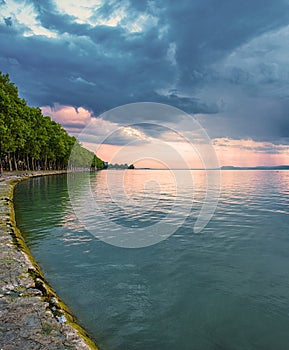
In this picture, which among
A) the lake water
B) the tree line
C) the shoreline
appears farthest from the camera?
the tree line

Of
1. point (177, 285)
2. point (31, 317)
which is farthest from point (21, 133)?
point (31, 317)

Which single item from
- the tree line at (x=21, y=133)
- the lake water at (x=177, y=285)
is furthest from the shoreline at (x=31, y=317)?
the tree line at (x=21, y=133)

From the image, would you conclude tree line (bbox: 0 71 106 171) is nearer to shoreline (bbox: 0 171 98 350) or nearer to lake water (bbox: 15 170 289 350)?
lake water (bbox: 15 170 289 350)

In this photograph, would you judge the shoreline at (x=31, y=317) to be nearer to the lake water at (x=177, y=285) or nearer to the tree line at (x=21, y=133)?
the lake water at (x=177, y=285)

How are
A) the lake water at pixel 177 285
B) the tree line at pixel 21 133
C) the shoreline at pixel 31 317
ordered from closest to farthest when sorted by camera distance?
the shoreline at pixel 31 317
the lake water at pixel 177 285
the tree line at pixel 21 133

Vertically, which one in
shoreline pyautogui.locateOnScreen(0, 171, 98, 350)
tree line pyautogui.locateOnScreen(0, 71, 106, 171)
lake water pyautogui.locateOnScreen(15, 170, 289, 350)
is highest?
tree line pyautogui.locateOnScreen(0, 71, 106, 171)

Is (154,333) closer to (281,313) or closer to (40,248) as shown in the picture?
(281,313)

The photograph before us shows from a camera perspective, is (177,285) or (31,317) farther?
(177,285)

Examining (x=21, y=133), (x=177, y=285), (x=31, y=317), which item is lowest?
(x=177, y=285)

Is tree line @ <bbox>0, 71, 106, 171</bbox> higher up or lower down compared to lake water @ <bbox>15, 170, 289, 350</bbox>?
higher up

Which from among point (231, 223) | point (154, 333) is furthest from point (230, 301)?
point (231, 223)

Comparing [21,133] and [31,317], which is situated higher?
[21,133]

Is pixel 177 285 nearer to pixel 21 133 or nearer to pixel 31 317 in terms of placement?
pixel 31 317

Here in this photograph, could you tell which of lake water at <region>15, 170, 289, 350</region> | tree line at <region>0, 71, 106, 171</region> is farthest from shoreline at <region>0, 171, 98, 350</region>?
tree line at <region>0, 71, 106, 171</region>
